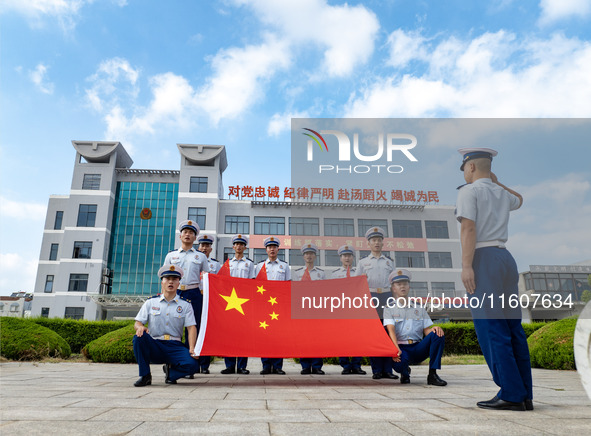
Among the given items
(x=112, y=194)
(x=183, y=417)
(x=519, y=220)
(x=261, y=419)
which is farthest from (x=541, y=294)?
(x=112, y=194)

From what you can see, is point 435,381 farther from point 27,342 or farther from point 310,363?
point 27,342

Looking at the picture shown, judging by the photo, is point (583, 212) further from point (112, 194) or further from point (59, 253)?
point (59, 253)

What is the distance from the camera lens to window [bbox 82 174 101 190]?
37.5 meters

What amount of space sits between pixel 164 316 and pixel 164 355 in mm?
472

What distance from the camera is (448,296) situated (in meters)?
5.14

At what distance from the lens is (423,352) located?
538cm

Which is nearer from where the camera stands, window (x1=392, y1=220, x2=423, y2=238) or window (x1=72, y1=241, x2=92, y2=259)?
window (x1=392, y1=220, x2=423, y2=238)

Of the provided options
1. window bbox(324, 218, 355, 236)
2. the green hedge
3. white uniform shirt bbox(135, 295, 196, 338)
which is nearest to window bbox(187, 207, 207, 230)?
the green hedge

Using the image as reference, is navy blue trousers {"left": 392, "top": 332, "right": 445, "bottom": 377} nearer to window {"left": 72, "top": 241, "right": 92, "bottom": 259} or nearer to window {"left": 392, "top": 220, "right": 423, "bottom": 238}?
window {"left": 392, "top": 220, "right": 423, "bottom": 238}

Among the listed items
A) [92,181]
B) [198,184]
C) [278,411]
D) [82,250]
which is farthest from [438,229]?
[92,181]

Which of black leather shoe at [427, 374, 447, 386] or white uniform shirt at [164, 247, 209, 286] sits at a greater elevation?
white uniform shirt at [164, 247, 209, 286]

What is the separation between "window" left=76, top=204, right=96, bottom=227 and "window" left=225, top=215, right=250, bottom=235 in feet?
38.2

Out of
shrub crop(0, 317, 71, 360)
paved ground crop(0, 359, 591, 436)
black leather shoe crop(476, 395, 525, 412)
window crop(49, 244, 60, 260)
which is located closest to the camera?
paved ground crop(0, 359, 591, 436)

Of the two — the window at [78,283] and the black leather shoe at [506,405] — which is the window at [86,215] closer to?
the window at [78,283]
